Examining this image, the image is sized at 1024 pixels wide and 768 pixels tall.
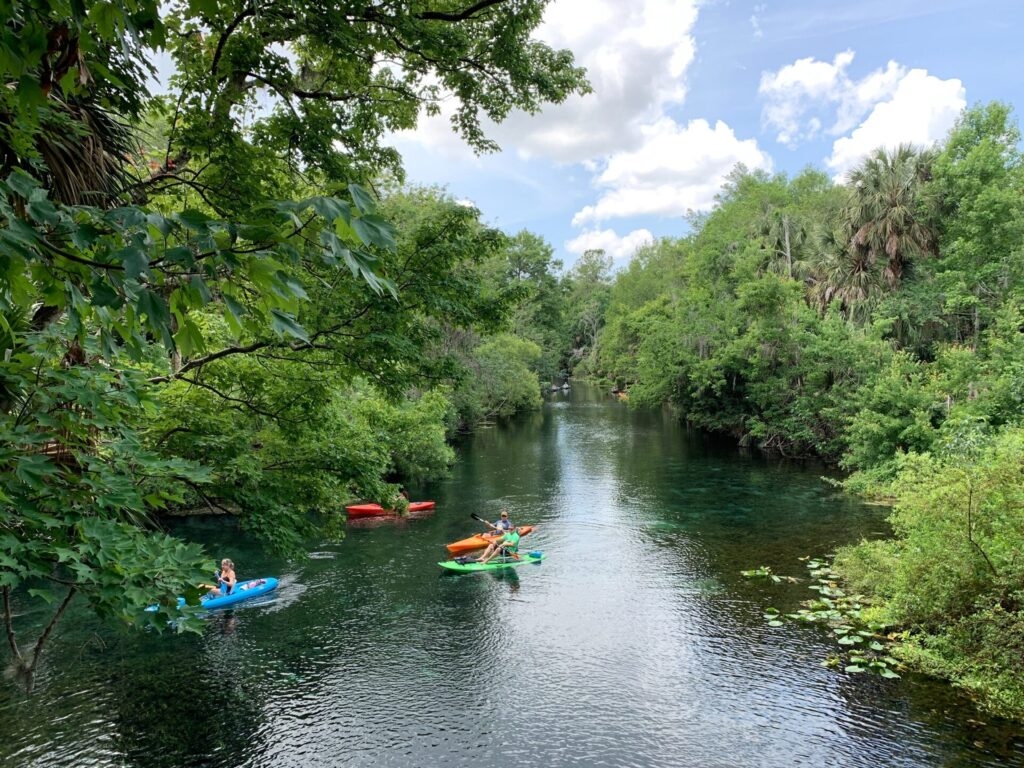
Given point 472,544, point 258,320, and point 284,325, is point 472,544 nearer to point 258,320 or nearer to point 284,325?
point 258,320

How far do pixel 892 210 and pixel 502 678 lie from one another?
26386 mm

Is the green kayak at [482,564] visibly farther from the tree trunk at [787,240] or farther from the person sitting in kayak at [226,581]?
the tree trunk at [787,240]

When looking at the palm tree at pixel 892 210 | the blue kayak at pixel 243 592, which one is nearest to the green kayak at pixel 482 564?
the blue kayak at pixel 243 592

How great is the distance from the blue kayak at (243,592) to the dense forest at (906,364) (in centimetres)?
1239

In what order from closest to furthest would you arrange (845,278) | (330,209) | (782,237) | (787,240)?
(330,209)
(845,278)
(787,240)
(782,237)

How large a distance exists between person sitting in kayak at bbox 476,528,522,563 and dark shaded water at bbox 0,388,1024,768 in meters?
0.64

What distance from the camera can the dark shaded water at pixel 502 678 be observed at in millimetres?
8578

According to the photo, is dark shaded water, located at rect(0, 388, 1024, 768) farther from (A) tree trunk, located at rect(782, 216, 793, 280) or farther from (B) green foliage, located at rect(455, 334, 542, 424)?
(A) tree trunk, located at rect(782, 216, 793, 280)

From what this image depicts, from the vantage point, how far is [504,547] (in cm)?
1627

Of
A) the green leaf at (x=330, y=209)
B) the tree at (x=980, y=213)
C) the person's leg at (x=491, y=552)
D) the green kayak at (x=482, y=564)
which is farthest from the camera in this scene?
the tree at (x=980, y=213)

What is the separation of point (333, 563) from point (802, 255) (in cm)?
3249

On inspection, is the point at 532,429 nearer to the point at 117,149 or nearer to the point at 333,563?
the point at 333,563

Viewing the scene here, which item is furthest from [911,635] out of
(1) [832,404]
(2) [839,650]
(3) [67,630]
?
(1) [832,404]

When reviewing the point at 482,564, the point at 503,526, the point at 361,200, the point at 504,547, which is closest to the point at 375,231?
the point at 361,200
